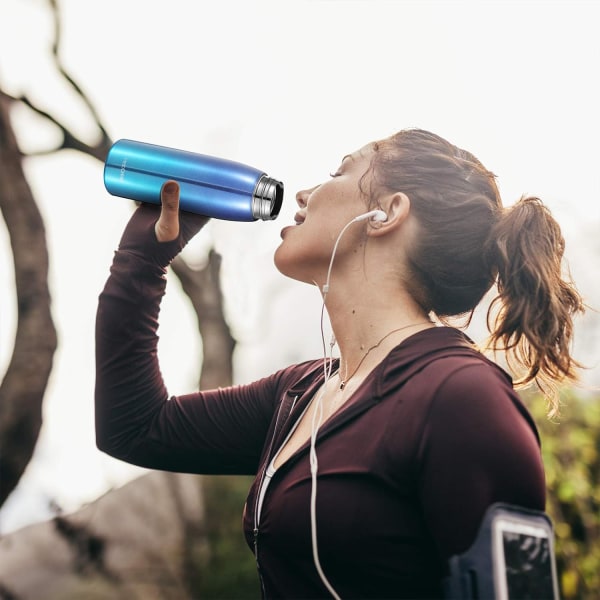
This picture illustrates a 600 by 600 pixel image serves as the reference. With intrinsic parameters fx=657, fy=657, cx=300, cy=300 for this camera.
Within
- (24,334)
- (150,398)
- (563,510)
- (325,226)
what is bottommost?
(563,510)

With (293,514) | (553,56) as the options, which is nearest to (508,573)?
(293,514)

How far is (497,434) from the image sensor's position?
64 cm

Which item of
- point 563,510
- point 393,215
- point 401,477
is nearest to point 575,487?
point 563,510

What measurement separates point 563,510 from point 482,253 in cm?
160

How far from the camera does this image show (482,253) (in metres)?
0.95

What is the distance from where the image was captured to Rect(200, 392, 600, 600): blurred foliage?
205 cm

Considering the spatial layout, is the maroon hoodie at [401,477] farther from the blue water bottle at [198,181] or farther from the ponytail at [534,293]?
the blue water bottle at [198,181]

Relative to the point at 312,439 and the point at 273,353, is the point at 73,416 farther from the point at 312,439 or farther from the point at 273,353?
the point at 312,439

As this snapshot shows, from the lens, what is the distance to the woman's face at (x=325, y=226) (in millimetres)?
942

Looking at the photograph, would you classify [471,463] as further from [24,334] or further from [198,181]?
[24,334]

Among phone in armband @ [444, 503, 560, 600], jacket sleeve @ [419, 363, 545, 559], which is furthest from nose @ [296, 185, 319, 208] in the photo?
phone in armband @ [444, 503, 560, 600]

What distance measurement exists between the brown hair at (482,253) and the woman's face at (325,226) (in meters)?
0.03

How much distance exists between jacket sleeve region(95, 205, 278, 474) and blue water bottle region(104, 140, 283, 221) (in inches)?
2.1

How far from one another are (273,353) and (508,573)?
5.30 feet
